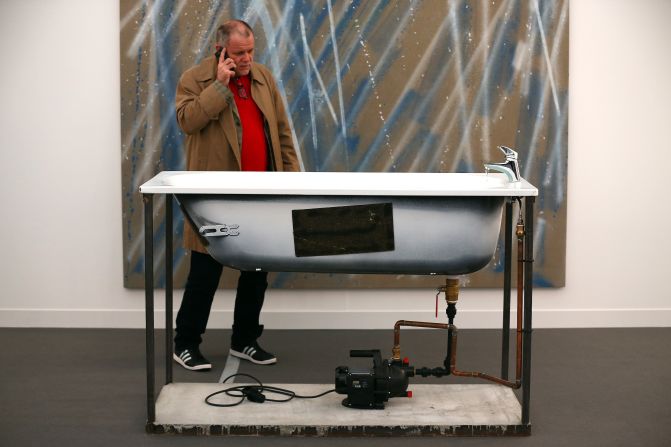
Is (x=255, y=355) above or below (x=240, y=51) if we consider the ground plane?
below

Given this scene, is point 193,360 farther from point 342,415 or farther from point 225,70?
point 225,70

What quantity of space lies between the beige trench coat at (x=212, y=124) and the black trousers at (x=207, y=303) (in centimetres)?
14

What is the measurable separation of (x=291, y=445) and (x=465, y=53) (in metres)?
2.21

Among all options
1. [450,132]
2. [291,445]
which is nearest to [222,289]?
[450,132]

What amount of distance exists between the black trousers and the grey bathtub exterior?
0.78m

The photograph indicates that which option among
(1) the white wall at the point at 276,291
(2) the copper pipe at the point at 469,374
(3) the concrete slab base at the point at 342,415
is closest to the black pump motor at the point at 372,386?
(3) the concrete slab base at the point at 342,415

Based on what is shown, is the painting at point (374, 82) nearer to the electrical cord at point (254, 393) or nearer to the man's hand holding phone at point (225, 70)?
the man's hand holding phone at point (225, 70)

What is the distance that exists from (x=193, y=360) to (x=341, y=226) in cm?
117

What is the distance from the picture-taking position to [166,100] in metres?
4.90

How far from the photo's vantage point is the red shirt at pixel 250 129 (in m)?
4.23

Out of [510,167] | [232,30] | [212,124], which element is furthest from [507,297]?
[232,30]

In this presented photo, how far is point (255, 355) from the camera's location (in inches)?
174

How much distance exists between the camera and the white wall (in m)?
4.93

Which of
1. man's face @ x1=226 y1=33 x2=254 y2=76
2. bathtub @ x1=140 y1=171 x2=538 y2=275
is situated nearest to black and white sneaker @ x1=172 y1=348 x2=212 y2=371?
bathtub @ x1=140 y1=171 x2=538 y2=275
